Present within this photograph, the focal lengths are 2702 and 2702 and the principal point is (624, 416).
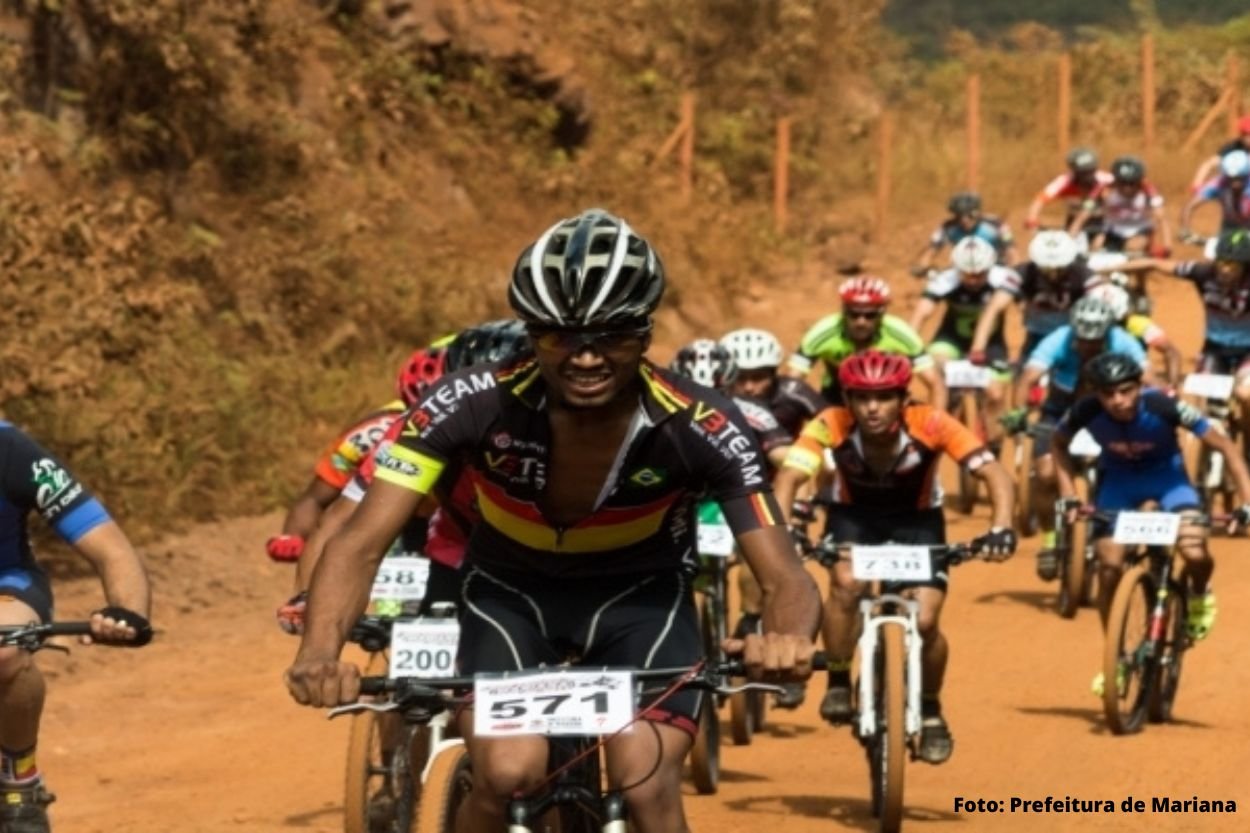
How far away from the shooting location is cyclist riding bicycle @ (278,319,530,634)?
900 centimetres

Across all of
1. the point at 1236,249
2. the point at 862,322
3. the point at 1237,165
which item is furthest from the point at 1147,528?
the point at 1237,165

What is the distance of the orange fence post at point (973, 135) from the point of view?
3625 centimetres

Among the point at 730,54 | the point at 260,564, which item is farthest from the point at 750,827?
the point at 730,54

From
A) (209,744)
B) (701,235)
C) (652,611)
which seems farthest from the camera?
(701,235)

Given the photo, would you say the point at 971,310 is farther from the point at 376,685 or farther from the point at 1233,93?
the point at 1233,93

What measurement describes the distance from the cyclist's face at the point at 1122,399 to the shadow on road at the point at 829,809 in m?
3.07

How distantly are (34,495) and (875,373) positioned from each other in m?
4.48

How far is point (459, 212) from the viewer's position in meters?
28.1

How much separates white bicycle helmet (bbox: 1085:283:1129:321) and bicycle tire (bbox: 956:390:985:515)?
206cm

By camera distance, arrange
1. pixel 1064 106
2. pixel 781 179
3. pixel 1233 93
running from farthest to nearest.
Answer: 1. pixel 1064 106
2. pixel 1233 93
3. pixel 781 179

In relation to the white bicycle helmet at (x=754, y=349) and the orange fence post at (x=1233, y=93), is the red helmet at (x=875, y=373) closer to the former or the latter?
the white bicycle helmet at (x=754, y=349)

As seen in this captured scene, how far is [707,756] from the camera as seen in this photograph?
11.7 metres

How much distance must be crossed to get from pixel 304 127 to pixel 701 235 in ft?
27.9

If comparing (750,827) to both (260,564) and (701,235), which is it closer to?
(260,564)
